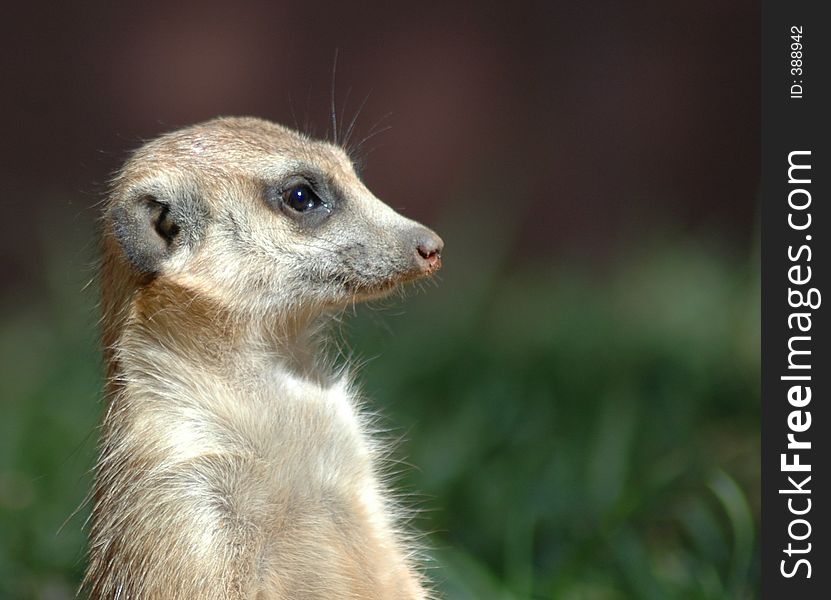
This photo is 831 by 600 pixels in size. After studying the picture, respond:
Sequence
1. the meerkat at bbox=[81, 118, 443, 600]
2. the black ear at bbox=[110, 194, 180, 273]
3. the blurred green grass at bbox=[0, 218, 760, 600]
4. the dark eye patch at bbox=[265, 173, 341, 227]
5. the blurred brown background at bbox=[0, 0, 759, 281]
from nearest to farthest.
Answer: the meerkat at bbox=[81, 118, 443, 600] < the black ear at bbox=[110, 194, 180, 273] < the dark eye patch at bbox=[265, 173, 341, 227] < the blurred green grass at bbox=[0, 218, 760, 600] < the blurred brown background at bbox=[0, 0, 759, 281]

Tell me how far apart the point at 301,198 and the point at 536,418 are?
1819 millimetres

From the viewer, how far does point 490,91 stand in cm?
620

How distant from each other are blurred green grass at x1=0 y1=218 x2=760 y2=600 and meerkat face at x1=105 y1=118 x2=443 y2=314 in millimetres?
763

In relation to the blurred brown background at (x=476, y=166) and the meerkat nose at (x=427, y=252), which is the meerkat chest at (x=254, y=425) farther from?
the blurred brown background at (x=476, y=166)

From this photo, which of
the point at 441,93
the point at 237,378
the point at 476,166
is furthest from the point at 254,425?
the point at 441,93

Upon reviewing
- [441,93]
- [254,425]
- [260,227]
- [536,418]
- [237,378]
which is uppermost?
[441,93]

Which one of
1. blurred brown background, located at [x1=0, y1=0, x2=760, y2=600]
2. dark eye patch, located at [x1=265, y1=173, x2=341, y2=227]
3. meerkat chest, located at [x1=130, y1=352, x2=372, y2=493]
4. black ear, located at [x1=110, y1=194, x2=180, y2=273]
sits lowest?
meerkat chest, located at [x1=130, y1=352, x2=372, y2=493]

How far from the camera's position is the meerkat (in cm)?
280

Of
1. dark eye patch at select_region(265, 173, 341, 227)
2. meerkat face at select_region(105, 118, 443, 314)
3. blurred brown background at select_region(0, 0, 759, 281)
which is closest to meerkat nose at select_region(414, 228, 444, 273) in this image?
meerkat face at select_region(105, 118, 443, 314)

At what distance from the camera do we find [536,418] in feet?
15.2

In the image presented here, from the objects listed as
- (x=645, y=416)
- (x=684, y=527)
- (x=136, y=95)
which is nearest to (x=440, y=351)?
(x=645, y=416)

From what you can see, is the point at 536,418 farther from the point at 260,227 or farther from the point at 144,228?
the point at 144,228

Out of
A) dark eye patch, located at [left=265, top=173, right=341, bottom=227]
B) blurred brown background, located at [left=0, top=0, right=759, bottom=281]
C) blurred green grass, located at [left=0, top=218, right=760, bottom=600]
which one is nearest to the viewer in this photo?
dark eye patch, located at [left=265, top=173, right=341, bottom=227]

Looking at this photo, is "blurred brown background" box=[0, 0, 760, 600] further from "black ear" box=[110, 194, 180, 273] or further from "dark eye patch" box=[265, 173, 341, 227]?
"black ear" box=[110, 194, 180, 273]
